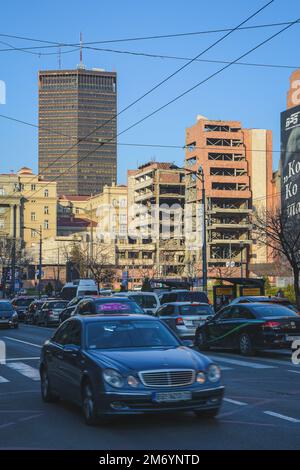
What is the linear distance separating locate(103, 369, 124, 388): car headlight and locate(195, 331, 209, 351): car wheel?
12677mm

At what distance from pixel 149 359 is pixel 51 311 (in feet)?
106

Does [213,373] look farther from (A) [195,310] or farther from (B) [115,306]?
(A) [195,310]

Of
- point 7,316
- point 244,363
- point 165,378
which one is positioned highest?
point 165,378

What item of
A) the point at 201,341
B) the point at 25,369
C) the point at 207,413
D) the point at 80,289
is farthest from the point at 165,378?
the point at 80,289

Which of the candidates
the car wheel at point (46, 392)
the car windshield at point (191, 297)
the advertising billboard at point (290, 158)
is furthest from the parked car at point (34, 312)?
the advertising billboard at point (290, 158)

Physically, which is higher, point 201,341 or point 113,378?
point 113,378

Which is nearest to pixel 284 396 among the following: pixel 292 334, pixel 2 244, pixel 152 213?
pixel 292 334

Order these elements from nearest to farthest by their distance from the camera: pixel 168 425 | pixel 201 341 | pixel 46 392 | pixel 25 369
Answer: pixel 168 425
pixel 46 392
pixel 25 369
pixel 201 341

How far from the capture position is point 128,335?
432 inches

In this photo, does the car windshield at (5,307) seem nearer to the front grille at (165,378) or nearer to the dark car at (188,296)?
the dark car at (188,296)

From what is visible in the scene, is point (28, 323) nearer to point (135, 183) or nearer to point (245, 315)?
point (245, 315)

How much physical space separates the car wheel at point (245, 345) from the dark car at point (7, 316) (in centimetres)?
2083

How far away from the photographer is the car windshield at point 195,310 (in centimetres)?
2438

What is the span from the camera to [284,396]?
12555 millimetres
